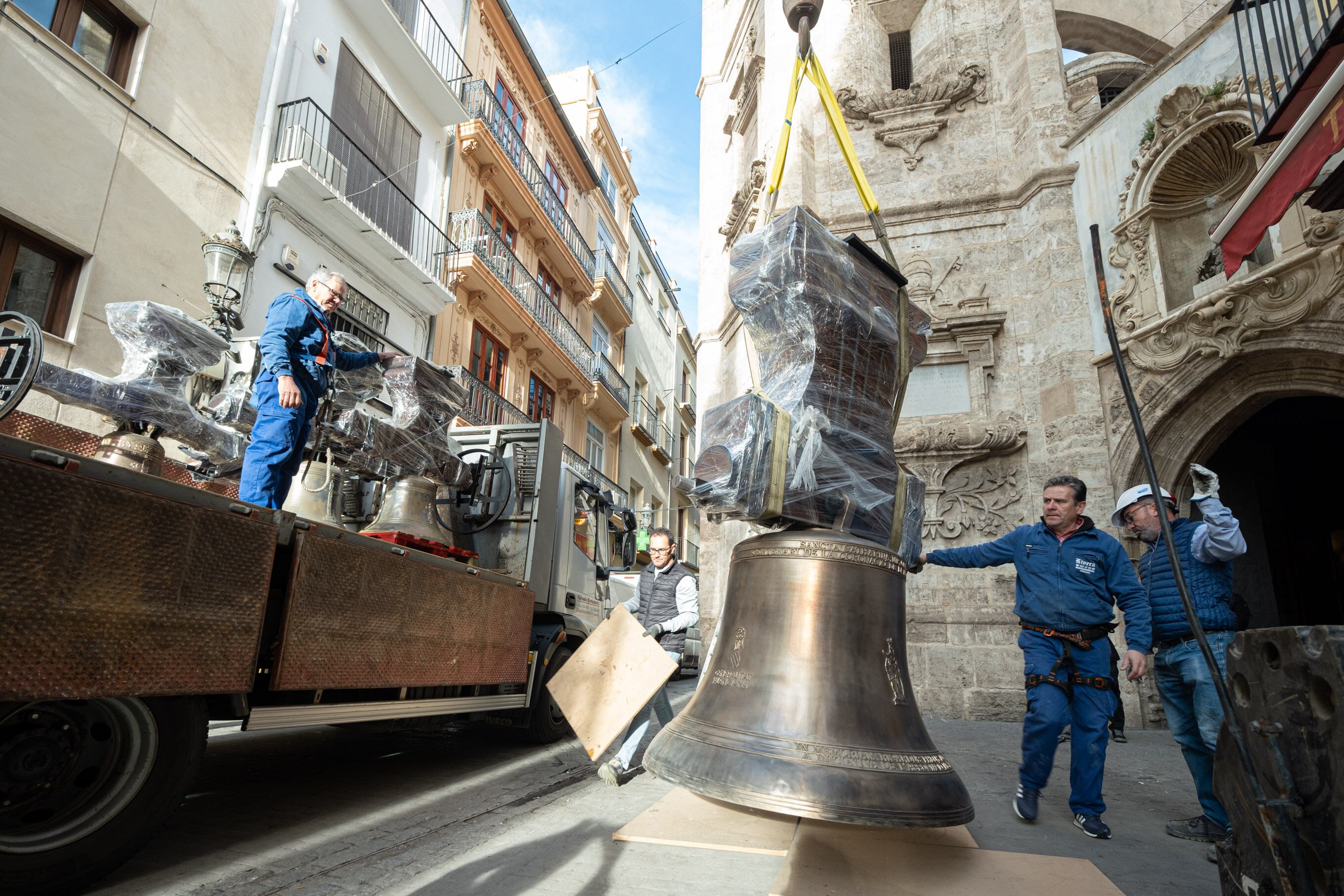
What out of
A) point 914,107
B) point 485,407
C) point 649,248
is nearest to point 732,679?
point 914,107

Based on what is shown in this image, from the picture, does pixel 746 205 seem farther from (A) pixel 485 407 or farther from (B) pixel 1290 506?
(B) pixel 1290 506

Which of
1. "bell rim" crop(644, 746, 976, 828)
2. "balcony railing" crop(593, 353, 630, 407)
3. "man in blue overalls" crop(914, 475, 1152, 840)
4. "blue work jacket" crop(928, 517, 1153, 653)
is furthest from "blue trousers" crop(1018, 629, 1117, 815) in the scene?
"balcony railing" crop(593, 353, 630, 407)

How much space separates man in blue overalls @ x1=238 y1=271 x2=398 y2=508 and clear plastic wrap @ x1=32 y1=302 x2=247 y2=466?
0.38 metres

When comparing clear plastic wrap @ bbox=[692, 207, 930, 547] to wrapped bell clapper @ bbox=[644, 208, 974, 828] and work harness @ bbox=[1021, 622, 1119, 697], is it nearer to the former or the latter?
wrapped bell clapper @ bbox=[644, 208, 974, 828]

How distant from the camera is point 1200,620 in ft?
12.1

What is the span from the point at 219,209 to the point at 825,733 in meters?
10.3

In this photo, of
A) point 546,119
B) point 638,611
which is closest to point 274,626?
point 638,611

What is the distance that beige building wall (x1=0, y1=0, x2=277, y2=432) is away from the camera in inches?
291

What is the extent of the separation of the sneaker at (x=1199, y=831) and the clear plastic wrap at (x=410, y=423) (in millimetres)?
4704

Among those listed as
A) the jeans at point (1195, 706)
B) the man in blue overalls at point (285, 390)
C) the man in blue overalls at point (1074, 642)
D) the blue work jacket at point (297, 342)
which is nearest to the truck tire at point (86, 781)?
the man in blue overalls at point (285, 390)

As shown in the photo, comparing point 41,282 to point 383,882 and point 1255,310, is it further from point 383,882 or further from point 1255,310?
point 1255,310

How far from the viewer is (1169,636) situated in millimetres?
3992

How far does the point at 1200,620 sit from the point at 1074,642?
63cm

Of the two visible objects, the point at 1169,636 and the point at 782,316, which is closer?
the point at 782,316
